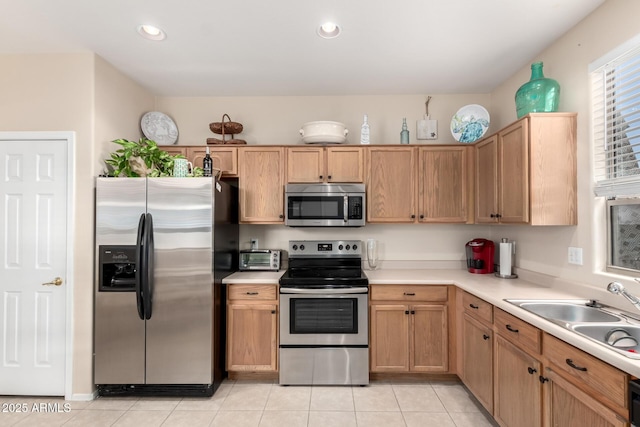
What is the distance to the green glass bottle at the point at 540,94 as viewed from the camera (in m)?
2.21

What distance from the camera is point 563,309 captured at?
1912 millimetres

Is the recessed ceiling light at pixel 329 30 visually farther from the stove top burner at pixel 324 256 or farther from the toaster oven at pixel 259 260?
the toaster oven at pixel 259 260

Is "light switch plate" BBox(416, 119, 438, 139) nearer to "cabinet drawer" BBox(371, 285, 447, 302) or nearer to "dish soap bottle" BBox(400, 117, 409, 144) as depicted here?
"dish soap bottle" BBox(400, 117, 409, 144)

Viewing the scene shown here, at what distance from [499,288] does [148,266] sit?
8.62 feet

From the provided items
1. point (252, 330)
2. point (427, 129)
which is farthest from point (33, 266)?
point (427, 129)

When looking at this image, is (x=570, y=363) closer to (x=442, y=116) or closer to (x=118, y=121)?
(x=442, y=116)

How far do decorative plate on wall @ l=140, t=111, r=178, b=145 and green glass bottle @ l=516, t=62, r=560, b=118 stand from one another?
3.19 meters

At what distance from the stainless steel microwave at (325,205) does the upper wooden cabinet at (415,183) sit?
0.53 ft

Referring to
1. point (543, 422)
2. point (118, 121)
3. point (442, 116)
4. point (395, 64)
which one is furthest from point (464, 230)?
point (118, 121)

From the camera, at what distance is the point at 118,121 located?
2.85 meters

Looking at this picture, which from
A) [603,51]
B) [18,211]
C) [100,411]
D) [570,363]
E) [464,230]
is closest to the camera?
[570,363]

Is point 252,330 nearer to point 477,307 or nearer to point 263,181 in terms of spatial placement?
point 263,181

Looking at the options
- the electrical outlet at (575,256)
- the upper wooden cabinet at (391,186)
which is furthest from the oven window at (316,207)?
the electrical outlet at (575,256)

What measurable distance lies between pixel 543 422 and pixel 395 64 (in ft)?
8.51
